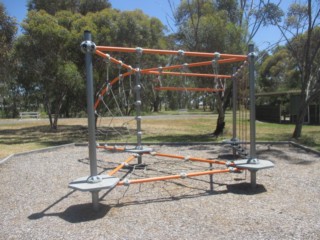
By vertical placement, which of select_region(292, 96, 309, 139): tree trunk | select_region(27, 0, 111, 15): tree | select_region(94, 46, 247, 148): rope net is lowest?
select_region(292, 96, 309, 139): tree trunk

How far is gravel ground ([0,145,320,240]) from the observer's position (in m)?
3.35

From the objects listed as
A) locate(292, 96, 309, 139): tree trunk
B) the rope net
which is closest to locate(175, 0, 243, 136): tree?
the rope net

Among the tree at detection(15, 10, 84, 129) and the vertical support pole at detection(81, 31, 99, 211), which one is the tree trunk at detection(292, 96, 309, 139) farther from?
the vertical support pole at detection(81, 31, 99, 211)

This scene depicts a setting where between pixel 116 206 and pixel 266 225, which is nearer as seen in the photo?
pixel 266 225

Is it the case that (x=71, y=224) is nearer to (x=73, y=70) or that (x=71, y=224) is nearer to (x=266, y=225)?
(x=266, y=225)

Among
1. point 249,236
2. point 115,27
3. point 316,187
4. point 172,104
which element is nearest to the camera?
point 249,236

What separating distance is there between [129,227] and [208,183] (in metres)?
2.14

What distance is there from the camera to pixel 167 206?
4184 millimetres

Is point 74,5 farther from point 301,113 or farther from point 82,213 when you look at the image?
point 82,213

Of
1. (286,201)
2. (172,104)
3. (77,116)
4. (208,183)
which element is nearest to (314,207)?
(286,201)

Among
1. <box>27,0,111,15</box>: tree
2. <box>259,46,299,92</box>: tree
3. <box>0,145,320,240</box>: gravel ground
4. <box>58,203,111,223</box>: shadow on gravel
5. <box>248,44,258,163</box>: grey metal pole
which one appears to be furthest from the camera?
<box>259,46,299,92</box>: tree

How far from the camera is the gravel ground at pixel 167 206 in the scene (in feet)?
11.0

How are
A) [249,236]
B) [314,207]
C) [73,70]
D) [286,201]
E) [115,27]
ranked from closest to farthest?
[249,236] → [314,207] → [286,201] → [73,70] → [115,27]

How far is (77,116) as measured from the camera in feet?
99.1
